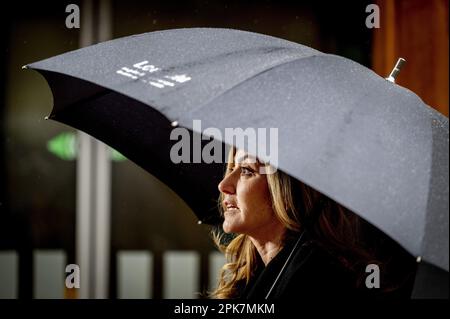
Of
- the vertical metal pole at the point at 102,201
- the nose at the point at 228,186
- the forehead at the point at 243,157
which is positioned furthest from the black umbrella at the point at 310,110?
the vertical metal pole at the point at 102,201

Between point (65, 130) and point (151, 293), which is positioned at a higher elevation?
point (65, 130)

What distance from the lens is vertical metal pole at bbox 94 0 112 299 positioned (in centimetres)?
539

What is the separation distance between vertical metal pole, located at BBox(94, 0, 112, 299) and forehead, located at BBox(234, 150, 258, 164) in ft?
9.25

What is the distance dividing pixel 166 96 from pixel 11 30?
3833 mm

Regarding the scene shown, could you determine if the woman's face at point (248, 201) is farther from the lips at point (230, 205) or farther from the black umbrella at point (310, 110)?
the black umbrella at point (310, 110)

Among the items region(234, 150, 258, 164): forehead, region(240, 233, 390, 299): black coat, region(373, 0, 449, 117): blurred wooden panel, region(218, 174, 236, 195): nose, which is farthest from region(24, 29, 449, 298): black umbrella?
region(373, 0, 449, 117): blurred wooden panel

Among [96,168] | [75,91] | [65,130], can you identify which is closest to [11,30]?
[65,130]

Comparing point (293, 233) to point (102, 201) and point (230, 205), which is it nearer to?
point (230, 205)

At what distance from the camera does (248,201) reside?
104 inches

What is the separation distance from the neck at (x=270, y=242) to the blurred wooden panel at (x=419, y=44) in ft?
7.47

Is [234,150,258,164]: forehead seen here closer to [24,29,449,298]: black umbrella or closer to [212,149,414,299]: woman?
[212,149,414,299]: woman

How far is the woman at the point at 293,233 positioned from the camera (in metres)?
2.54
